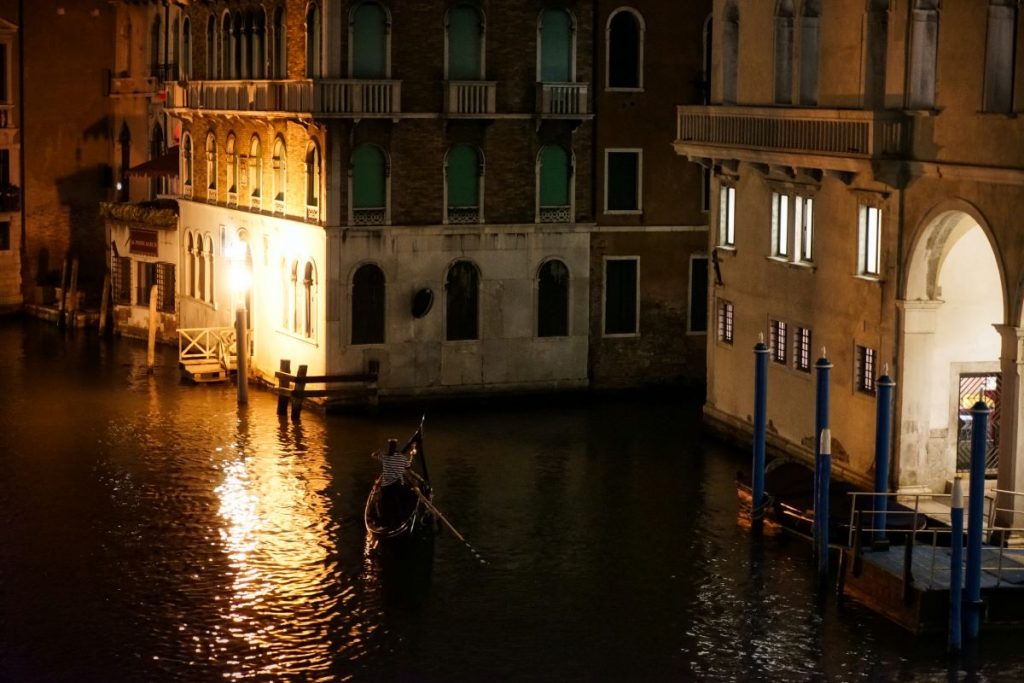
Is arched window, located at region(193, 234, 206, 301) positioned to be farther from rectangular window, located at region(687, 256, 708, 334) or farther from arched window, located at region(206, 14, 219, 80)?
rectangular window, located at region(687, 256, 708, 334)

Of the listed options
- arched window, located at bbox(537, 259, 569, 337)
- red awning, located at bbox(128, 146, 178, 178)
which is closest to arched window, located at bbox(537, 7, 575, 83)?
arched window, located at bbox(537, 259, 569, 337)

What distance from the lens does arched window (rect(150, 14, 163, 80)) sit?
54.5m

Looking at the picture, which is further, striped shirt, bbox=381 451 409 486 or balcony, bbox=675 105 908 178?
balcony, bbox=675 105 908 178

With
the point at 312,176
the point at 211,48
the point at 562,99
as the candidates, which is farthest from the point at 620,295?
the point at 211,48

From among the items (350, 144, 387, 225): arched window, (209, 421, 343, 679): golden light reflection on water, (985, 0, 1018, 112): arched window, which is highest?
(985, 0, 1018, 112): arched window

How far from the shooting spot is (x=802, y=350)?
33500 millimetres

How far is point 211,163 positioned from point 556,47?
10.9 meters

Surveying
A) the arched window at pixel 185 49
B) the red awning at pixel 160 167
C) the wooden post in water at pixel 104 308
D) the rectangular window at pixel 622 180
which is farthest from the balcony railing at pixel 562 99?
the wooden post in water at pixel 104 308

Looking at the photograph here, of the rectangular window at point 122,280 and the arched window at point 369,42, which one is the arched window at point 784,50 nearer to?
the arched window at point 369,42

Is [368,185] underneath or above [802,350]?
above

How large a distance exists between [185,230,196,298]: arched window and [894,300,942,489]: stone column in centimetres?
2524

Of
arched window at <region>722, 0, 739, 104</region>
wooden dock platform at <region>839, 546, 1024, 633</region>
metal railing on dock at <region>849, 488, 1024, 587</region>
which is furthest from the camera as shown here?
arched window at <region>722, 0, 739, 104</region>

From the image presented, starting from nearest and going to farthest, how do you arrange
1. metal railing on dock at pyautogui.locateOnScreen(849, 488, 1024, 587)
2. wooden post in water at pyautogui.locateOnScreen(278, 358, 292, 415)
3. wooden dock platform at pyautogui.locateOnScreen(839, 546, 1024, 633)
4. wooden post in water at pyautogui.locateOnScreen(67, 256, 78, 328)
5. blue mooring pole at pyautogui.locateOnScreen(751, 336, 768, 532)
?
wooden dock platform at pyautogui.locateOnScreen(839, 546, 1024, 633) → metal railing on dock at pyautogui.locateOnScreen(849, 488, 1024, 587) → blue mooring pole at pyautogui.locateOnScreen(751, 336, 768, 532) → wooden post in water at pyautogui.locateOnScreen(278, 358, 292, 415) → wooden post in water at pyautogui.locateOnScreen(67, 256, 78, 328)

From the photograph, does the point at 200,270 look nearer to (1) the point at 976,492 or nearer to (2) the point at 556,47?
(2) the point at 556,47
